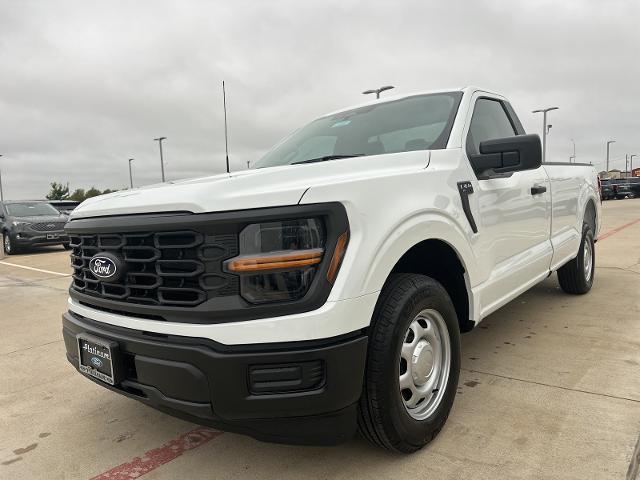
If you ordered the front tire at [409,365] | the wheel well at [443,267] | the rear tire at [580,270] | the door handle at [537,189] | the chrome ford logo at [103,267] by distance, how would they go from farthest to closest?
the rear tire at [580,270], the door handle at [537,189], the wheel well at [443,267], the chrome ford logo at [103,267], the front tire at [409,365]

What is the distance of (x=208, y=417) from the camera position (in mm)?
1909

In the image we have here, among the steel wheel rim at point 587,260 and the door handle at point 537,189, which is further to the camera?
the steel wheel rim at point 587,260

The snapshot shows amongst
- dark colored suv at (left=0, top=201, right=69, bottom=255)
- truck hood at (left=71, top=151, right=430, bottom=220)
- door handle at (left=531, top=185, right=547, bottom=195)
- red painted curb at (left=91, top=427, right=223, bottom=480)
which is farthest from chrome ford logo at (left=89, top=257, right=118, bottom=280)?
dark colored suv at (left=0, top=201, right=69, bottom=255)

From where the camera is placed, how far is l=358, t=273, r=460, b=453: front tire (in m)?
2.03

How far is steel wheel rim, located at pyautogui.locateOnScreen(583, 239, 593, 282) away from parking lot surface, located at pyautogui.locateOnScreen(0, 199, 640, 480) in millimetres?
1030

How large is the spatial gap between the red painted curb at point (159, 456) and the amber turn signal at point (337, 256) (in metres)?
1.31

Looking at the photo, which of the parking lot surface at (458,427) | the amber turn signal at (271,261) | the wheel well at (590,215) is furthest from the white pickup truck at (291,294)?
the wheel well at (590,215)

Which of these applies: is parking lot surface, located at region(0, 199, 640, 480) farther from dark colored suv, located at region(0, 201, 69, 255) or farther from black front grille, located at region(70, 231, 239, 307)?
dark colored suv, located at region(0, 201, 69, 255)

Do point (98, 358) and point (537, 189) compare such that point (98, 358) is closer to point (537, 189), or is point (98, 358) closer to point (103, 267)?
point (103, 267)

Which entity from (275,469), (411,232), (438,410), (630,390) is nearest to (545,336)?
(630,390)

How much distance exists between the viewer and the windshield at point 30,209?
1343 centimetres

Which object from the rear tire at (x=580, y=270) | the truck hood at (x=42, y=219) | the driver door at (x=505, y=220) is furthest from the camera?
the truck hood at (x=42, y=219)

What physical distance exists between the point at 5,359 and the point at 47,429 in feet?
5.35

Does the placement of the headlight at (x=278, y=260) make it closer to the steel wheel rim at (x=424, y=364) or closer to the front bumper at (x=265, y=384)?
the front bumper at (x=265, y=384)
